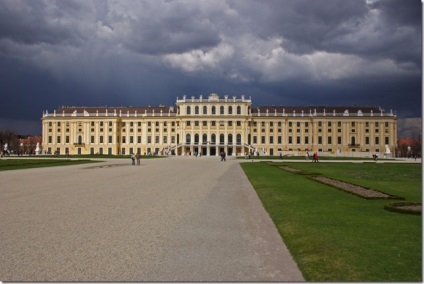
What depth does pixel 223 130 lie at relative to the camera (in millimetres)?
106500

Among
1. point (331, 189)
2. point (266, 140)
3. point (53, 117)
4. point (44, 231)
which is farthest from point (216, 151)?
point (44, 231)

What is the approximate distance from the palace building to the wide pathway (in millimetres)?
89904

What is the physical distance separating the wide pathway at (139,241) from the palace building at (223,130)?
89904mm

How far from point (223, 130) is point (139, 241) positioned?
98732 millimetres

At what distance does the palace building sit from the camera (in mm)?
105938

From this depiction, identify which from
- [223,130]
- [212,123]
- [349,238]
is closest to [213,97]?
[212,123]

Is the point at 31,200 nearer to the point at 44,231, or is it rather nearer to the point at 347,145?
the point at 44,231

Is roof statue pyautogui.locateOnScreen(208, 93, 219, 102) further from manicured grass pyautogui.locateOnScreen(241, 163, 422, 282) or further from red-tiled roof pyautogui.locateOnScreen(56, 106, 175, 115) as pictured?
manicured grass pyautogui.locateOnScreen(241, 163, 422, 282)

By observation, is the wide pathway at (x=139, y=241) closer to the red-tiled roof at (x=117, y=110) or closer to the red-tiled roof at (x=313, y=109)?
the red-tiled roof at (x=313, y=109)

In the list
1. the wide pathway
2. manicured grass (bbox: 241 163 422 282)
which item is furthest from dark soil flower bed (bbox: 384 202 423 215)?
the wide pathway

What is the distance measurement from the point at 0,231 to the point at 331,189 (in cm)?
1209

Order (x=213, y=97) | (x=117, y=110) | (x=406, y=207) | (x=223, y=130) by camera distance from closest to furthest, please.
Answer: (x=406, y=207) < (x=223, y=130) < (x=213, y=97) < (x=117, y=110)

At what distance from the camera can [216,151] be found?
10350 centimetres

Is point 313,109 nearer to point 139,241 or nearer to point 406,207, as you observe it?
point 406,207
